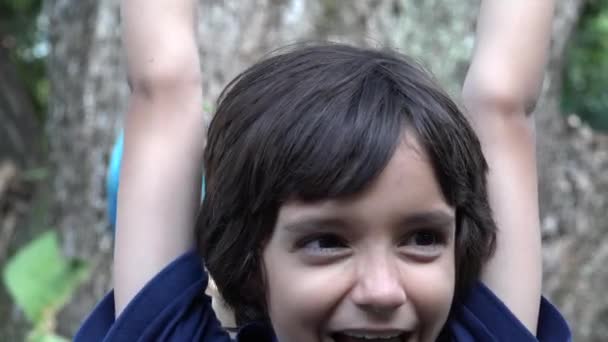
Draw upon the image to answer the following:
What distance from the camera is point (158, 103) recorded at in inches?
51.6

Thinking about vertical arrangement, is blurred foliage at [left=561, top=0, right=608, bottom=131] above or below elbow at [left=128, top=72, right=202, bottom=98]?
below

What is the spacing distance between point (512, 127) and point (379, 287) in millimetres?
387

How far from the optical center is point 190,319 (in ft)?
4.14

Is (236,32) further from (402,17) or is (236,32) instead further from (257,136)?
(257,136)

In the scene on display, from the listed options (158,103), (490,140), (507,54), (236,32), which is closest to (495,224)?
(490,140)

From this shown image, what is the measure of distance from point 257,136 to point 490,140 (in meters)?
0.36

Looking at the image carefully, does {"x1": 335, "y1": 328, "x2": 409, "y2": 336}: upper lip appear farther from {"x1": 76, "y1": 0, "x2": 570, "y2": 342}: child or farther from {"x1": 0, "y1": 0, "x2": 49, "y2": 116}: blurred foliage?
{"x1": 0, "y1": 0, "x2": 49, "y2": 116}: blurred foliage

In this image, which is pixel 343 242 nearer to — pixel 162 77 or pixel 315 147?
pixel 315 147

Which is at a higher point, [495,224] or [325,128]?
[325,128]

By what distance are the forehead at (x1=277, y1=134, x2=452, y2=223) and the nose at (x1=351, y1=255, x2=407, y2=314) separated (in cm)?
5

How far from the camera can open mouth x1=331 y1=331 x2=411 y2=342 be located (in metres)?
1.11

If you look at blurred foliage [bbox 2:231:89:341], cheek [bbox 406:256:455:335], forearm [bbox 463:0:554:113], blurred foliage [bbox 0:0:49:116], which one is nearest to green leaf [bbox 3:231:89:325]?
blurred foliage [bbox 2:231:89:341]

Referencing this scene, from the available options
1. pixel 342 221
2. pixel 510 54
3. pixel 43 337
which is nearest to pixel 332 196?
pixel 342 221

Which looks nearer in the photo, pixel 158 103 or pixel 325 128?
pixel 325 128
